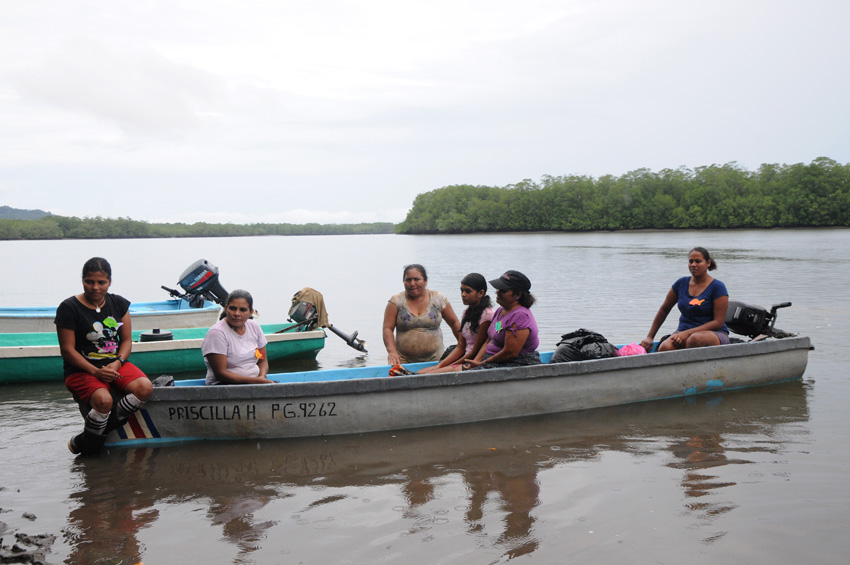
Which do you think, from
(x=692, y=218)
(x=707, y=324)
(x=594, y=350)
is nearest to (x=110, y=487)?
(x=594, y=350)

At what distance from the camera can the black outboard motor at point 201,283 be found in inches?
488

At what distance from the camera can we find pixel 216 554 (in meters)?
4.32

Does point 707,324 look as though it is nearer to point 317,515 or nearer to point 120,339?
point 317,515

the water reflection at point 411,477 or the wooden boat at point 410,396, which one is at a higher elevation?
the wooden boat at point 410,396

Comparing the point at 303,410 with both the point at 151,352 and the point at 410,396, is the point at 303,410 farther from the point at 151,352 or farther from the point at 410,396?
the point at 151,352

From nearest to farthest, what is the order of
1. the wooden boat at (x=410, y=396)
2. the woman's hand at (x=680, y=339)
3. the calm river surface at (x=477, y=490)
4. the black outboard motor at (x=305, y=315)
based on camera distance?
1. the calm river surface at (x=477, y=490)
2. the wooden boat at (x=410, y=396)
3. the woman's hand at (x=680, y=339)
4. the black outboard motor at (x=305, y=315)

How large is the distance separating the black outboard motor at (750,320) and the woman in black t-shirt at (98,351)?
703 cm

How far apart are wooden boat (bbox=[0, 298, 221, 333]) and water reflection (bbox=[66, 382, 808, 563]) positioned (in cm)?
627

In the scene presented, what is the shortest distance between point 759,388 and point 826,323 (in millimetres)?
6702

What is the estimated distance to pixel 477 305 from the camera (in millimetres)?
7152

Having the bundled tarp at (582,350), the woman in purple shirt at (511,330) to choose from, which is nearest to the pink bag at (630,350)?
the bundled tarp at (582,350)

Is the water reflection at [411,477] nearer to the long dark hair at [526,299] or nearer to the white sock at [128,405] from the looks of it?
the white sock at [128,405]

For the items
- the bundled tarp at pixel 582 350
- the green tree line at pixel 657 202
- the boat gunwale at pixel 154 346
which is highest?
the green tree line at pixel 657 202

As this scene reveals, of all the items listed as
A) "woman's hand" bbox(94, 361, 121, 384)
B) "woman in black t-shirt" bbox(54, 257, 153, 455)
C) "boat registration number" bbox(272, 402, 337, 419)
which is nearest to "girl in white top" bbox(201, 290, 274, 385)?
"boat registration number" bbox(272, 402, 337, 419)
